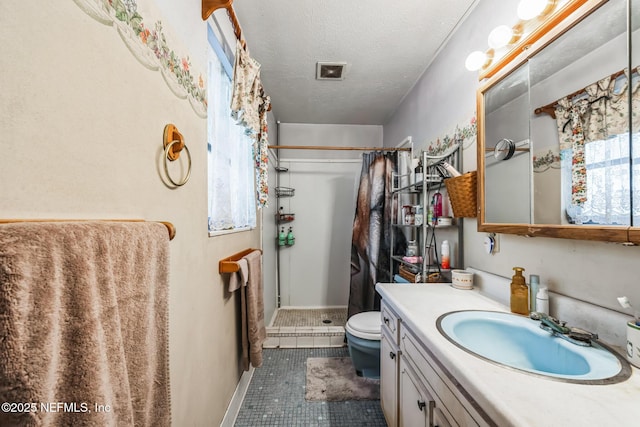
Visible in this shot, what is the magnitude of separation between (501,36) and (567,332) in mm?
1182

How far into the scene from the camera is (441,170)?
5.70 ft

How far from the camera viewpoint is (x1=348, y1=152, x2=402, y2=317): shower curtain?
2453 mm

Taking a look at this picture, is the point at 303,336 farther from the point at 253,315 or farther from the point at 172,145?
the point at 172,145

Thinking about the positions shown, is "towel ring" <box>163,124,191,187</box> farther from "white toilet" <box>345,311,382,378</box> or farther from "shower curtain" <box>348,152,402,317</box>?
"shower curtain" <box>348,152,402,317</box>

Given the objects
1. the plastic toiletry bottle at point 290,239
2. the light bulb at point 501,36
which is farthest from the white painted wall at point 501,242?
the plastic toiletry bottle at point 290,239

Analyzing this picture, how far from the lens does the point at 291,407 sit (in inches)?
63.4

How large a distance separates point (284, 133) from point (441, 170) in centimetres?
199

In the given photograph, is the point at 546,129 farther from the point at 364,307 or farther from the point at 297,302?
the point at 297,302

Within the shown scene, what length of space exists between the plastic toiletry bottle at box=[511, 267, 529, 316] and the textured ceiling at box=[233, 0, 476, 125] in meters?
1.28

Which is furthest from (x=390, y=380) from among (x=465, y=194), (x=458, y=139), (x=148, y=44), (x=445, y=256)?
(x=148, y=44)

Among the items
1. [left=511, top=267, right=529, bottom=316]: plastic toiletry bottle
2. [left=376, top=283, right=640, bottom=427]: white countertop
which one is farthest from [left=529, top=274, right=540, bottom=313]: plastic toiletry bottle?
[left=376, top=283, right=640, bottom=427]: white countertop

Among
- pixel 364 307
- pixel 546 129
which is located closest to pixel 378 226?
pixel 364 307

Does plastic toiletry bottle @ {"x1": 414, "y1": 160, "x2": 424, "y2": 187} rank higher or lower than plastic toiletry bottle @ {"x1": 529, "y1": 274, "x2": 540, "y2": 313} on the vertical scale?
higher

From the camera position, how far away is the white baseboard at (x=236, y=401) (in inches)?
54.7
